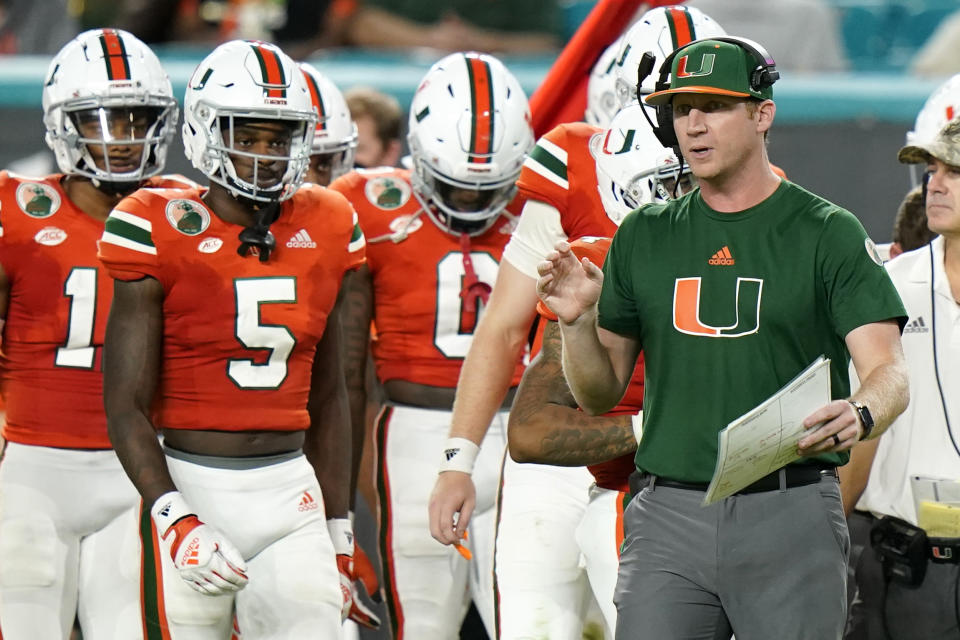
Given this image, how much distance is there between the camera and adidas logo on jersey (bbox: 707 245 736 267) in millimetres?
2756

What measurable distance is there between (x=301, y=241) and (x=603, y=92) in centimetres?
147

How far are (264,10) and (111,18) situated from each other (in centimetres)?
90

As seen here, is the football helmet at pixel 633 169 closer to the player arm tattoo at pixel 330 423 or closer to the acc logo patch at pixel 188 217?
the player arm tattoo at pixel 330 423

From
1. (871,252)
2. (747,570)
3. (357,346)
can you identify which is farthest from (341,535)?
(871,252)

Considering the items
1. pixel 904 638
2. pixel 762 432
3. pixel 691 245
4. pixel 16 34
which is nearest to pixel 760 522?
pixel 762 432

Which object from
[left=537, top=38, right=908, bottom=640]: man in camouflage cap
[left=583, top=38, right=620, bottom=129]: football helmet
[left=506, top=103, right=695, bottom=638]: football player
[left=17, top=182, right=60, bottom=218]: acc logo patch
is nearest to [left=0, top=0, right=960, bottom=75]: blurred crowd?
[left=583, top=38, right=620, bottom=129]: football helmet

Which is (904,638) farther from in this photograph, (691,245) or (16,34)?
(16,34)

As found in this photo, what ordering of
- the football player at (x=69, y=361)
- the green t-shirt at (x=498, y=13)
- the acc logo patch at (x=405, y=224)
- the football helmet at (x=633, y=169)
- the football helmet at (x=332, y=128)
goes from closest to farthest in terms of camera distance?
the football helmet at (x=633, y=169), the football player at (x=69, y=361), the acc logo patch at (x=405, y=224), the football helmet at (x=332, y=128), the green t-shirt at (x=498, y=13)

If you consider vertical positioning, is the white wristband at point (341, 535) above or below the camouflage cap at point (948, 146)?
below

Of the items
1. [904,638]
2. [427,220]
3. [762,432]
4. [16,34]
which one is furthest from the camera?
[16,34]

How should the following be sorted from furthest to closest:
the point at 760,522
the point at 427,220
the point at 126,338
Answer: the point at 427,220 → the point at 126,338 → the point at 760,522

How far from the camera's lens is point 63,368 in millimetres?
4141

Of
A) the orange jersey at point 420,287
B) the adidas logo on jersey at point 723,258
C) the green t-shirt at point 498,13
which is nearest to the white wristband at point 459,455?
the orange jersey at point 420,287

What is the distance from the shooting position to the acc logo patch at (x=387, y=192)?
15.4 ft
